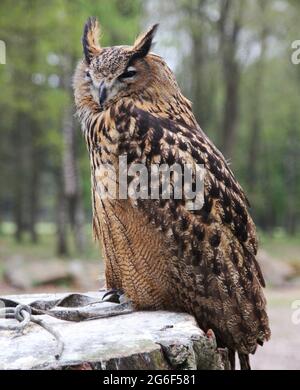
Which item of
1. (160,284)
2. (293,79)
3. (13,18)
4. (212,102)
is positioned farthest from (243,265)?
(293,79)

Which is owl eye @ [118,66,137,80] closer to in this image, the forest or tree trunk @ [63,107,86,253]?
the forest

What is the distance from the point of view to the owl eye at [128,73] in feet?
9.78

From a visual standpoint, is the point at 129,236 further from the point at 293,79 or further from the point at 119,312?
the point at 293,79

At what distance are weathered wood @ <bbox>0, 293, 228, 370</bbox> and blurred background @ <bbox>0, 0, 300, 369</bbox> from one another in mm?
5146

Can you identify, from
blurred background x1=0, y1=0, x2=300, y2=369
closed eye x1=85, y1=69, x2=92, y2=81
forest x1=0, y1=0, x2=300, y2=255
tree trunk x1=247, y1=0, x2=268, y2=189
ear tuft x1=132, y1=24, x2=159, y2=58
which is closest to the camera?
ear tuft x1=132, y1=24, x2=159, y2=58

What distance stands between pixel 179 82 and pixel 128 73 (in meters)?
18.0

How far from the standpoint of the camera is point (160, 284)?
302cm

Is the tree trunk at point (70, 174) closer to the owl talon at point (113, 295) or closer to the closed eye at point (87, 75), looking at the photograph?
the owl talon at point (113, 295)

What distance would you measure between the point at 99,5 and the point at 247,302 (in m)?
12.9

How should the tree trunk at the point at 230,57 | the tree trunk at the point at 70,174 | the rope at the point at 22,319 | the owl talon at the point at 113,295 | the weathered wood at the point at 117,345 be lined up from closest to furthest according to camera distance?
the weathered wood at the point at 117,345 → the rope at the point at 22,319 → the owl talon at the point at 113,295 → the tree trunk at the point at 70,174 → the tree trunk at the point at 230,57

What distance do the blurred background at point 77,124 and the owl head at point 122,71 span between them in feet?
14.5

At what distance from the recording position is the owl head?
2.96 meters

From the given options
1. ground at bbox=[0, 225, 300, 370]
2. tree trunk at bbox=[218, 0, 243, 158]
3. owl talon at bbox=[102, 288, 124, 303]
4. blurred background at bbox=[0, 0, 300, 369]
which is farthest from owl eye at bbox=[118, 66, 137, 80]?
tree trunk at bbox=[218, 0, 243, 158]

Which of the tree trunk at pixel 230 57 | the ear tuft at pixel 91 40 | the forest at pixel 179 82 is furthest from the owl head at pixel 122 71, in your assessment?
the tree trunk at pixel 230 57
